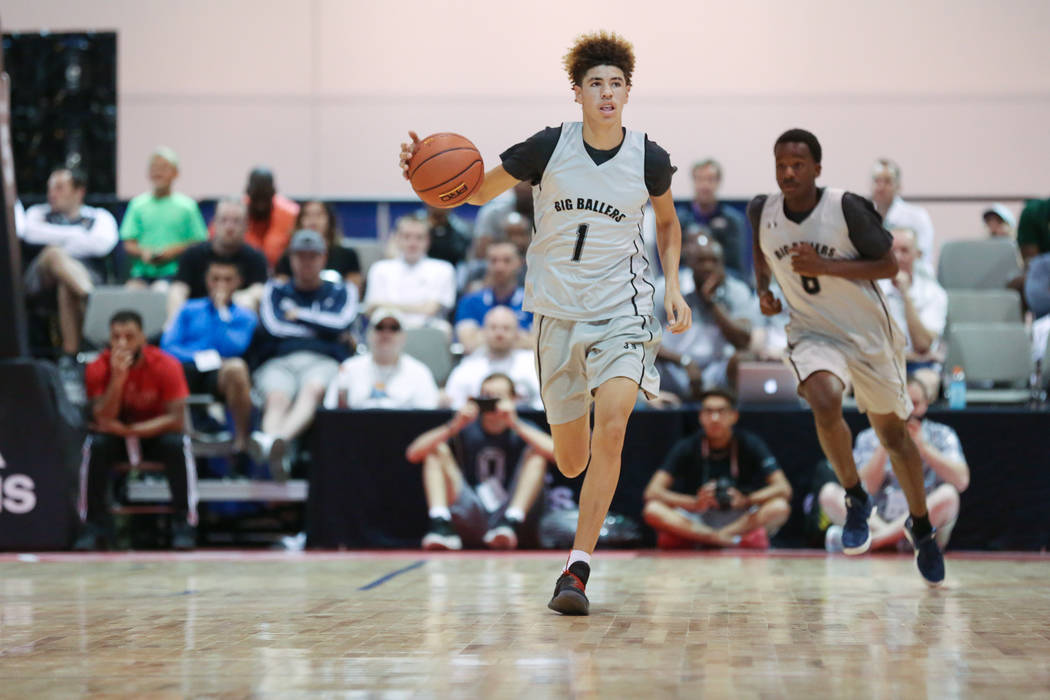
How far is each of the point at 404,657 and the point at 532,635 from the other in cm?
56

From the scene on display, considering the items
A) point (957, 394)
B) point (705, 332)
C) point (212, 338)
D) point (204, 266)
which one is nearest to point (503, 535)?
point (705, 332)

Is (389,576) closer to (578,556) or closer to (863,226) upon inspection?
(578,556)

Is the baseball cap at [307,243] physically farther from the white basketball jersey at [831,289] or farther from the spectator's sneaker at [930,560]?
the spectator's sneaker at [930,560]

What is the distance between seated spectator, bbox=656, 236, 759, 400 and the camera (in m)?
9.26

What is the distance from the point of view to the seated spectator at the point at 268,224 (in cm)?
1081

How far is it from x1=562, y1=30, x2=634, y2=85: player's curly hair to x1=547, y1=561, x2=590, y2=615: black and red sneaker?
189 cm

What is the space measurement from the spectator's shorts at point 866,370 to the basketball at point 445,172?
1682 millimetres

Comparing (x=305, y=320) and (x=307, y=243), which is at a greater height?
(x=307, y=243)

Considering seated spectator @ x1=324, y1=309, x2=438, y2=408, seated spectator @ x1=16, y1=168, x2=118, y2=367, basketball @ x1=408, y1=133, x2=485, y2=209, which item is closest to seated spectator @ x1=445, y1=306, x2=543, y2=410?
seated spectator @ x1=324, y1=309, x2=438, y2=408

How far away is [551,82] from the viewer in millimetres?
12664

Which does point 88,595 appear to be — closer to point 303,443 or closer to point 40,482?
point 40,482

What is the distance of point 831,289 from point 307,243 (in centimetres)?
490

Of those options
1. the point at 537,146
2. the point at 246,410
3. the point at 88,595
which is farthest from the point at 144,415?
the point at 537,146

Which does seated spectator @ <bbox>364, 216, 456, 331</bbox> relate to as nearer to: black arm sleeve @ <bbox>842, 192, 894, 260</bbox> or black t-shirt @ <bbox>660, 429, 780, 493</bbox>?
black t-shirt @ <bbox>660, 429, 780, 493</bbox>
